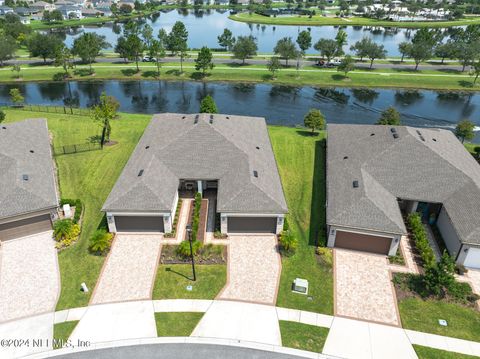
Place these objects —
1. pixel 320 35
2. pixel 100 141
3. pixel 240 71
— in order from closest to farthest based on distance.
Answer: pixel 100 141, pixel 240 71, pixel 320 35

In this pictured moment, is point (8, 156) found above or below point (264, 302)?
above

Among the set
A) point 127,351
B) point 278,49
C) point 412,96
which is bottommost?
point 127,351

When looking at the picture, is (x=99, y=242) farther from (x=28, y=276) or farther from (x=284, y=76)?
(x=284, y=76)

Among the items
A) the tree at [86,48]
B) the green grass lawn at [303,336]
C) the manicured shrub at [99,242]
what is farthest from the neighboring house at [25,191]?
the tree at [86,48]

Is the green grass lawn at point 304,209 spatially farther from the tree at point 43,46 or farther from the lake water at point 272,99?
the tree at point 43,46

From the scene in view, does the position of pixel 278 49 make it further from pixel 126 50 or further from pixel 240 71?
pixel 126 50

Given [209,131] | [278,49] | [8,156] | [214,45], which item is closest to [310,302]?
[209,131]

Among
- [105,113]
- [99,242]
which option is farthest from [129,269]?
[105,113]
